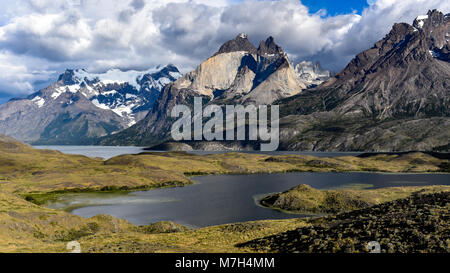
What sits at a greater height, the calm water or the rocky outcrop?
the rocky outcrop

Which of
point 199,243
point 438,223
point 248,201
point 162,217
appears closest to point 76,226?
point 162,217

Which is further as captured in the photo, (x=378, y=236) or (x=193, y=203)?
(x=193, y=203)

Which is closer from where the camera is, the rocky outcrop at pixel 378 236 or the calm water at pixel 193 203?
the rocky outcrop at pixel 378 236

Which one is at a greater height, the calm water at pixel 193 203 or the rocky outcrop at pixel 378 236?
the rocky outcrop at pixel 378 236

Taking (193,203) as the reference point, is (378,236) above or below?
above

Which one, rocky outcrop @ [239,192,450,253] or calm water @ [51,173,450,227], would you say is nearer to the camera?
rocky outcrop @ [239,192,450,253]
